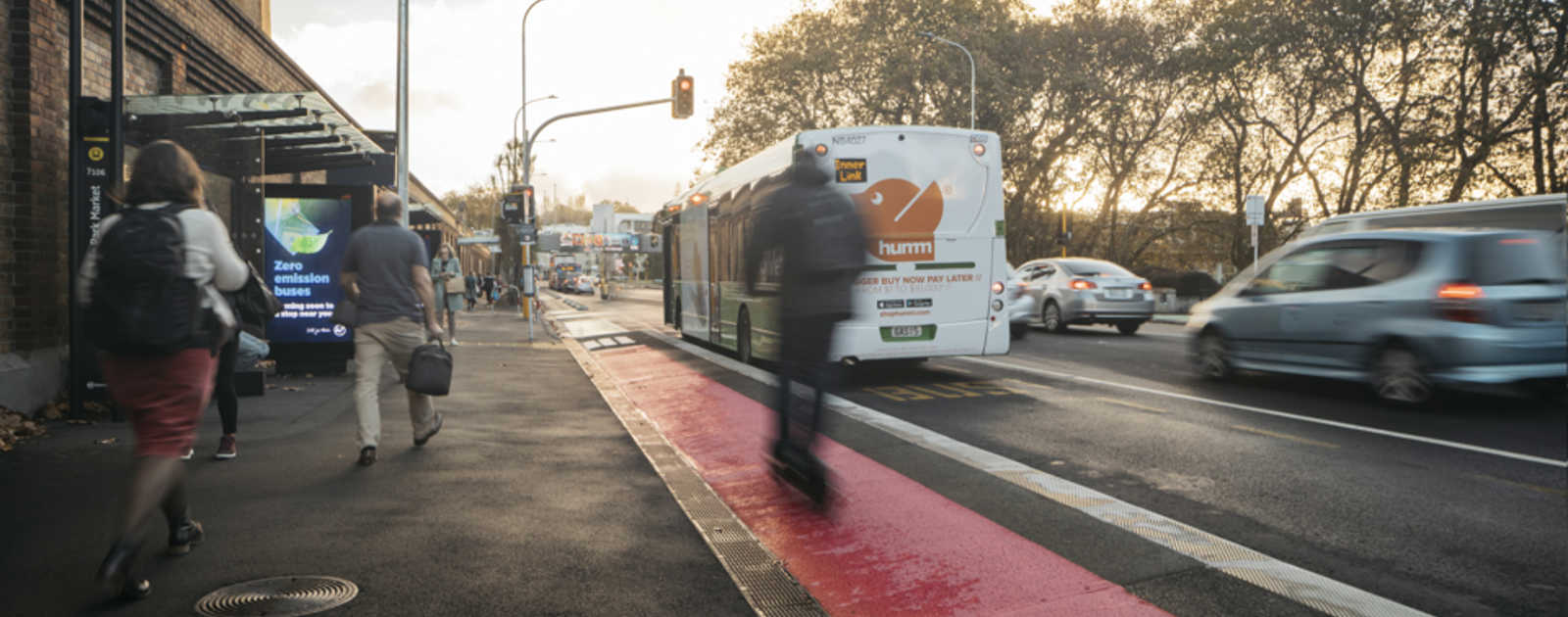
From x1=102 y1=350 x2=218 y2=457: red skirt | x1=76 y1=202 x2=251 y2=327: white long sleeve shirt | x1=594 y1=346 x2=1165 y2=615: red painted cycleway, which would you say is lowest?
x1=594 y1=346 x2=1165 y2=615: red painted cycleway

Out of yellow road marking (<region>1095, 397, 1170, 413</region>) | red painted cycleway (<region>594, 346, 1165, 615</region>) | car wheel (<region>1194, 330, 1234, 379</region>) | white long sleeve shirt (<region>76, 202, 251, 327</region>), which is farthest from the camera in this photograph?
car wheel (<region>1194, 330, 1234, 379</region>)

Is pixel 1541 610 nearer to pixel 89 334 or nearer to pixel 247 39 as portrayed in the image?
pixel 89 334

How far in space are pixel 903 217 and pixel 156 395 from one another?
7693 millimetres

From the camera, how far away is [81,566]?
4.15m

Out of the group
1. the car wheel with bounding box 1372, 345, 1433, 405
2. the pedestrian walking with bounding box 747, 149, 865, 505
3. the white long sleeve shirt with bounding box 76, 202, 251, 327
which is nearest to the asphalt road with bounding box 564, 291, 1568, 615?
the car wheel with bounding box 1372, 345, 1433, 405

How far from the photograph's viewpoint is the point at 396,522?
4.90 m

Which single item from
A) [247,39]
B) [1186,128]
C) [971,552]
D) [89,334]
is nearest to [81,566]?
[89,334]

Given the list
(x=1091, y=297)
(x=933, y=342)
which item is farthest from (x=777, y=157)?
(x=1091, y=297)

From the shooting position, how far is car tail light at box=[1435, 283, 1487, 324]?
7918 millimetres

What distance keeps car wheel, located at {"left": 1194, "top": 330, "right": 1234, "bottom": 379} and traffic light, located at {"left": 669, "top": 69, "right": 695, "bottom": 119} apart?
544 inches

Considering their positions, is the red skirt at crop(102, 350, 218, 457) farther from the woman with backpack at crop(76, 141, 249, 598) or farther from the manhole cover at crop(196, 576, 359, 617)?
the manhole cover at crop(196, 576, 359, 617)

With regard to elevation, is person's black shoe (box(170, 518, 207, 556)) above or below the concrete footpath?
above

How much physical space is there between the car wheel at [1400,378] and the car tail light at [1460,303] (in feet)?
1.48

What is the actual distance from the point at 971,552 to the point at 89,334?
3595 mm
